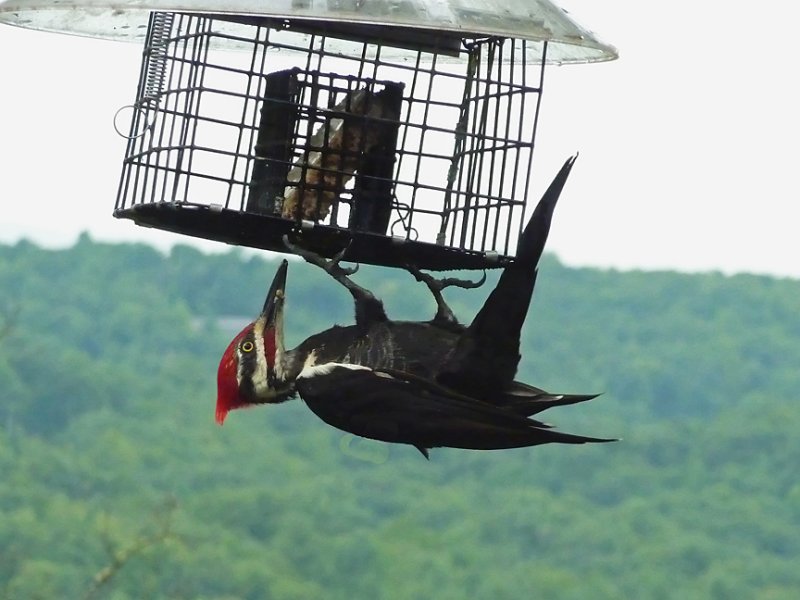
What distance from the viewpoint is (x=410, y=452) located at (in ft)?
195

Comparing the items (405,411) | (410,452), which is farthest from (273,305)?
(410,452)

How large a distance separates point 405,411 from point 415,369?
0.77ft

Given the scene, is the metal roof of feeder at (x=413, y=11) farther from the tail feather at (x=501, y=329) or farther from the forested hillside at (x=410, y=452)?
the forested hillside at (x=410, y=452)

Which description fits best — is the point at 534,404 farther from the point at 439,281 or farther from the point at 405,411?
the point at 439,281

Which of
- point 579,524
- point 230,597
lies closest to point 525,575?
point 579,524

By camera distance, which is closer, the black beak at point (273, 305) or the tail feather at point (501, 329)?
the tail feather at point (501, 329)

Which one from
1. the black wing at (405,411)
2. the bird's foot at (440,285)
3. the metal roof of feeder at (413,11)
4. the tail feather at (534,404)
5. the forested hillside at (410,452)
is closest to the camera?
the metal roof of feeder at (413,11)

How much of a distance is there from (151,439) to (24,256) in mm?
13868

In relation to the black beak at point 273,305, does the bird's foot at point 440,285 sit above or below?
above

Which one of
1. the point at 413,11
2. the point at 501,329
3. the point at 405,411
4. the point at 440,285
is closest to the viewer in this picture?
the point at 413,11

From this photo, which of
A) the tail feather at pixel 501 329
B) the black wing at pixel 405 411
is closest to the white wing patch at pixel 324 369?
the black wing at pixel 405 411

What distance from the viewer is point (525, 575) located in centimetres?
5628

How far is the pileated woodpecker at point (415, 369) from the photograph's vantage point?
5770mm

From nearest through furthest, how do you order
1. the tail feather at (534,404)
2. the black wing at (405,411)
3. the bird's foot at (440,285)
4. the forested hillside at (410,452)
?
the black wing at (405,411)
the tail feather at (534,404)
the bird's foot at (440,285)
the forested hillside at (410,452)
